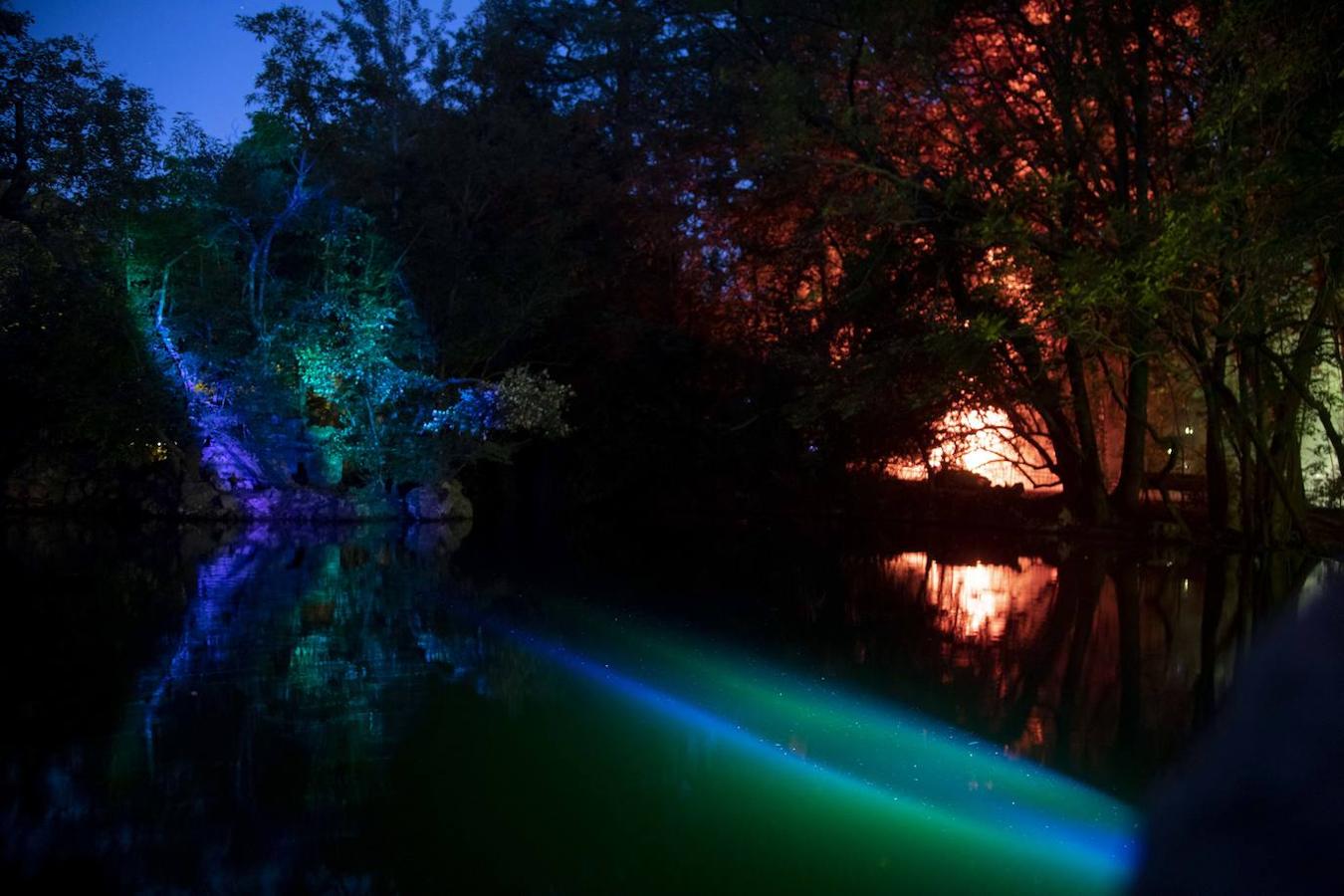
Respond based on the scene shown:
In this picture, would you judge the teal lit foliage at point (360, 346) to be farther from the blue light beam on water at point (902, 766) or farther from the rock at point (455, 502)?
the blue light beam on water at point (902, 766)

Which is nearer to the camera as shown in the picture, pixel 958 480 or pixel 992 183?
pixel 992 183

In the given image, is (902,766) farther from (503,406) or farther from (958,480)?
(958,480)

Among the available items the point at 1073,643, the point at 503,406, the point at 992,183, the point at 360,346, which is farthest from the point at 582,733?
the point at 503,406

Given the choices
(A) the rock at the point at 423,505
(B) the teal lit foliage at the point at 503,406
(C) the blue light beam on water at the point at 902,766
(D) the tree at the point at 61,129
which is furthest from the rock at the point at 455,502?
(C) the blue light beam on water at the point at 902,766

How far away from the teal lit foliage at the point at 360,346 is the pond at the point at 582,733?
896 centimetres

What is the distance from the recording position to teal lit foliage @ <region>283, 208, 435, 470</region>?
18.0m

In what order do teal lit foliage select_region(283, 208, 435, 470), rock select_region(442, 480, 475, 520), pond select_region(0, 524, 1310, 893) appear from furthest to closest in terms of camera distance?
1. rock select_region(442, 480, 475, 520)
2. teal lit foliage select_region(283, 208, 435, 470)
3. pond select_region(0, 524, 1310, 893)

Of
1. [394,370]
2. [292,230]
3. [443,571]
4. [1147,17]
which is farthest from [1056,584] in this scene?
[292,230]

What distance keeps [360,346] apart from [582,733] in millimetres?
14699

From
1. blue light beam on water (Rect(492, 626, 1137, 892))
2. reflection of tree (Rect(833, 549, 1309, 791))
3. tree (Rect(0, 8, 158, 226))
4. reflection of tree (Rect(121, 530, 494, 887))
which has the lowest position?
reflection of tree (Rect(121, 530, 494, 887))

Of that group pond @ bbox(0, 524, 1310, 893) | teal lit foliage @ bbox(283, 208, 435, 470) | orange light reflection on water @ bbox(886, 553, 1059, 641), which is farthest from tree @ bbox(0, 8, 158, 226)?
orange light reflection on water @ bbox(886, 553, 1059, 641)

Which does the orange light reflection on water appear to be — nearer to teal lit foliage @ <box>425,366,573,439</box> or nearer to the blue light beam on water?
the blue light beam on water

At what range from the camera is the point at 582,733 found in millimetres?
4398

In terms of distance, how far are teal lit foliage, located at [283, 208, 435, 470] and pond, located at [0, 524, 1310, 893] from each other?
896cm
